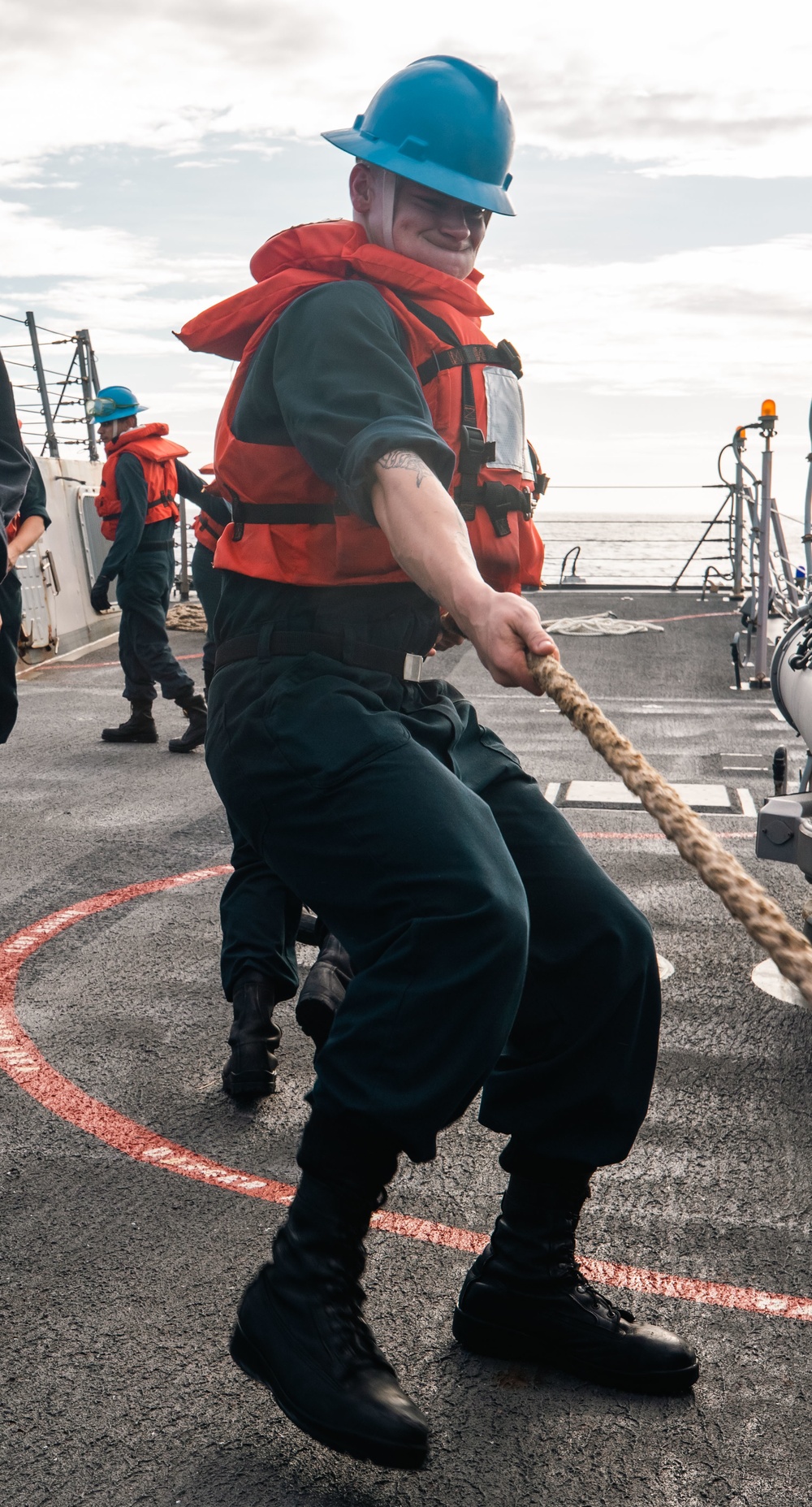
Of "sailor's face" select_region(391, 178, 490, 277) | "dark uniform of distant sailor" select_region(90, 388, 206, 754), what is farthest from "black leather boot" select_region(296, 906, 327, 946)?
"dark uniform of distant sailor" select_region(90, 388, 206, 754)

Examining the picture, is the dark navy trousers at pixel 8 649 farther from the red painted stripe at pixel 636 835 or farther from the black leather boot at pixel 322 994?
the red painted stripe at pixel 636 835

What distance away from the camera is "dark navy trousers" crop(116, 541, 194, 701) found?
8.96 m

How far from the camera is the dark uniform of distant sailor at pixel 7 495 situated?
395 centimetres

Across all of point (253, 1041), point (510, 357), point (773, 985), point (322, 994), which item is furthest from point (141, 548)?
point (510, 357)

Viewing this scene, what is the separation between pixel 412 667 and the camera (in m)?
2.30

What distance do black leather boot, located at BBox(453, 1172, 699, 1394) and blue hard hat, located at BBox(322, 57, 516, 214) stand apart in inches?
68.3

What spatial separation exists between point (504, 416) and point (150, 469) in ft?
22.4

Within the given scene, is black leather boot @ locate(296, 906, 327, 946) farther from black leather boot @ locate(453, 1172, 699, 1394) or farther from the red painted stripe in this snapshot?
the red painted stripe

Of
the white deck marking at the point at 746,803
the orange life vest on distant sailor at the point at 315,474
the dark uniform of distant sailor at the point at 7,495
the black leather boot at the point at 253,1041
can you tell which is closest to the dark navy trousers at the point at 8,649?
the dark uniform of distant sailor at the point at 7,495

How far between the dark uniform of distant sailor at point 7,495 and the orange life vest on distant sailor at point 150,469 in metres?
4.68

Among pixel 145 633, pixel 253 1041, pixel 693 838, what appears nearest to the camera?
pixel 693 838

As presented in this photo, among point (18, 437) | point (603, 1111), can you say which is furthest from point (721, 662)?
point (603, 1111)

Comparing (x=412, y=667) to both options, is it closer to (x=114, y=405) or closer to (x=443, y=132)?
(x=443, y=132)

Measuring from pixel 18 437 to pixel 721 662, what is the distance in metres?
10.3
